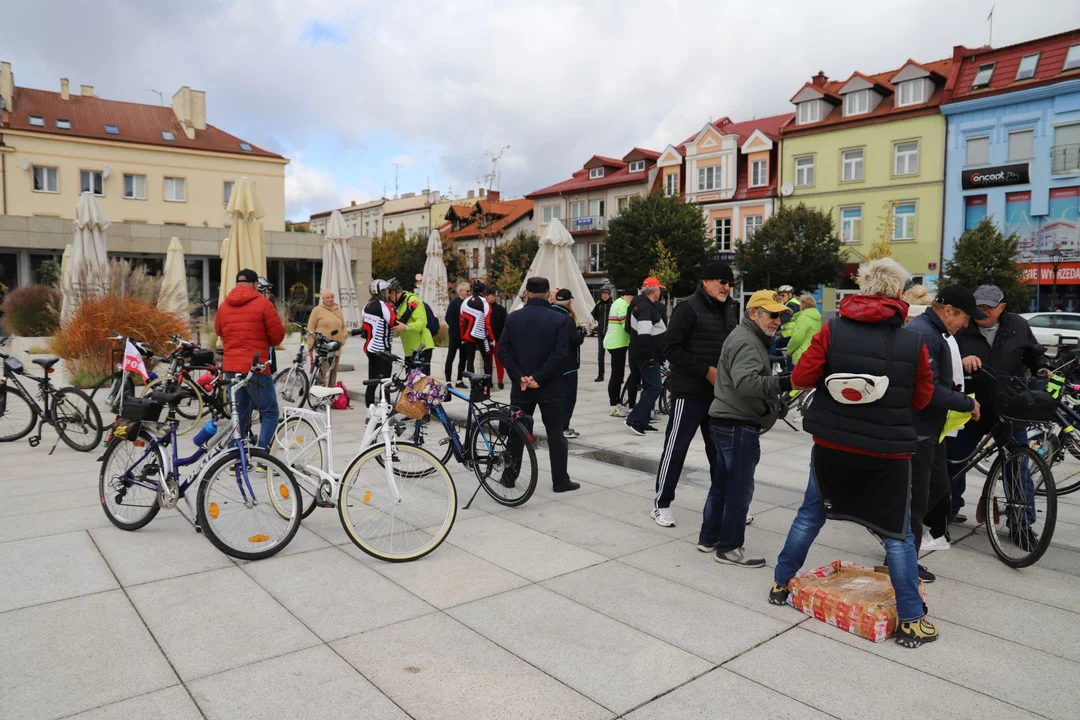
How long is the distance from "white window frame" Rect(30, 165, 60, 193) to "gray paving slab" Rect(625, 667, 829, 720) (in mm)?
50745

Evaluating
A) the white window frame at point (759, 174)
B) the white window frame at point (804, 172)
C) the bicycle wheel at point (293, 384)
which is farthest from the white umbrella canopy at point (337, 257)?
the white window frame at point (759, 174)

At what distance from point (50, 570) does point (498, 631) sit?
2775 millimetres

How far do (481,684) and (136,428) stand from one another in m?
3.17

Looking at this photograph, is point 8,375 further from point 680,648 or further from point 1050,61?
point 1050,61

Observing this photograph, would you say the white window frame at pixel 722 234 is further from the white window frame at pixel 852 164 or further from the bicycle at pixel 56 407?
the bicycle at pixel 56 407

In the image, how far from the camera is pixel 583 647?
11.7ft

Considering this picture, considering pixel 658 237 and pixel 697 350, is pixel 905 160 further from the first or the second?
pixel 697 350

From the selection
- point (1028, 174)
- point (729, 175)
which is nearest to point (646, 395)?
point (1028, 174)

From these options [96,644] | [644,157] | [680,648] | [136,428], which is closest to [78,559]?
[136,428]

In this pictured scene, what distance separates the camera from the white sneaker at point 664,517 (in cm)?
563

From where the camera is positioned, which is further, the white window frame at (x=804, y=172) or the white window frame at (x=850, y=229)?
the white window frame at (x=804, y=172)

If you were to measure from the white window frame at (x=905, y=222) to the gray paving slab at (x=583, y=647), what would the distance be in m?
36.2

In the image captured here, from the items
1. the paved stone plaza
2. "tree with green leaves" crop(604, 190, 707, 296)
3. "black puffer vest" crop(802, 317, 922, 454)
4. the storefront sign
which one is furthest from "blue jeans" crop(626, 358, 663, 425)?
"tree with green leaves" crop(604, 190, 707, 296)

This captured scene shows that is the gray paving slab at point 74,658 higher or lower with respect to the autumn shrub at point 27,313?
lower
